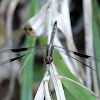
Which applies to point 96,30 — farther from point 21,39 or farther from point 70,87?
point 21,39

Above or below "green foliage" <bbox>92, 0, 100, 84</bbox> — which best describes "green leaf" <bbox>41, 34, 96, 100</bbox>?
below

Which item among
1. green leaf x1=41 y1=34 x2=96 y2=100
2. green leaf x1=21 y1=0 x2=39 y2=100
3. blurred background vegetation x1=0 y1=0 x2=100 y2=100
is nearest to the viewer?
green leaf x1=41 y1=34 x2=96 y2=100

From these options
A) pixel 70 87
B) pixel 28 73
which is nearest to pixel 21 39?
pixel 28 73

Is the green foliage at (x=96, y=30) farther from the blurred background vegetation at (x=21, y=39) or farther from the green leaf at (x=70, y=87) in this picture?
the green leaf at (x=70, y=87)

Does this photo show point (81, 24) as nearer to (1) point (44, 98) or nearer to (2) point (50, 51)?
(2) point (50, 51)

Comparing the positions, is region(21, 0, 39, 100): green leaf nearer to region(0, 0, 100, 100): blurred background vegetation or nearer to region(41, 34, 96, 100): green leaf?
region(0, 0, 100, 100): blurred background vegetation

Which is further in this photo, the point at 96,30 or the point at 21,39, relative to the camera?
the point at 21,39

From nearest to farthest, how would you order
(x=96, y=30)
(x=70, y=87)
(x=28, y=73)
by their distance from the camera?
(x=70, y=87) → (x=28, y=73) → (x=96, y=30)

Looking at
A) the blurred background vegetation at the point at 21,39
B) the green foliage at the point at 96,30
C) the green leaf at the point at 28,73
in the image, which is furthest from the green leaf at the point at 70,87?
the blurred background vegetation at the point at 21,39

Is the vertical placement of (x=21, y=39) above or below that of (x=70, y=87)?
above

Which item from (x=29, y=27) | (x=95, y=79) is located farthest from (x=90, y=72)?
(x=29, y=27)

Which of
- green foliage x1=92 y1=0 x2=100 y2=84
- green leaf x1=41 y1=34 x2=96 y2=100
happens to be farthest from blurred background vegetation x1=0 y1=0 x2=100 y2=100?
green leaf x1=41 y1=34 x2=96 y2=100
